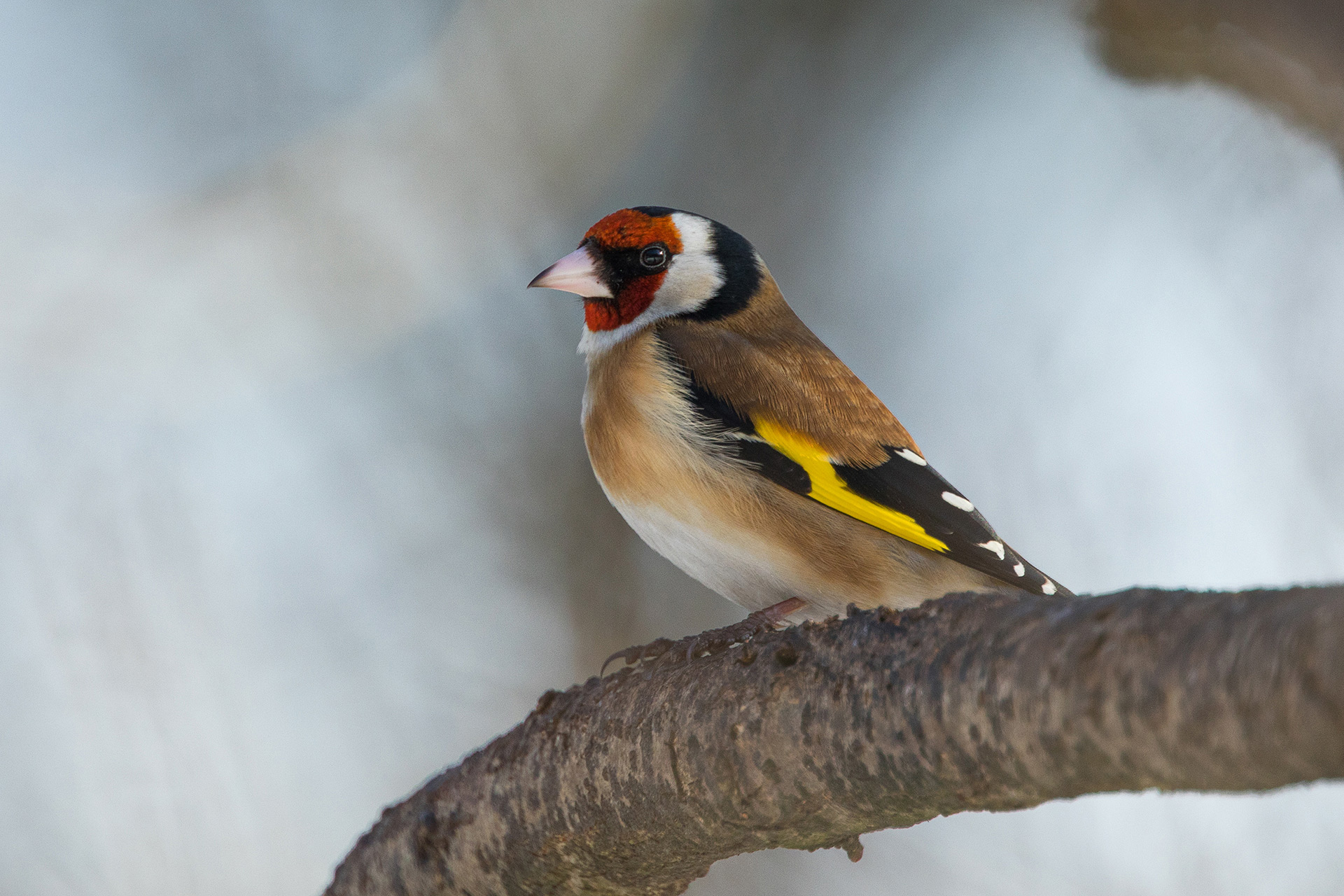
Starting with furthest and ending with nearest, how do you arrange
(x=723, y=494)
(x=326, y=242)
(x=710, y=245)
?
(x=326, y=242) → (x=710, y=245) → (x=723, y=494)

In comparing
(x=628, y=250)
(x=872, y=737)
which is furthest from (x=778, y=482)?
(x=872, y=737)

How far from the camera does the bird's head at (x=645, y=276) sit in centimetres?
323

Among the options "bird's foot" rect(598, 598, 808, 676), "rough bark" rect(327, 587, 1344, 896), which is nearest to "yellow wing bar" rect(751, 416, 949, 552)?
"bird's foot" rect(598, 598, 808, 676)

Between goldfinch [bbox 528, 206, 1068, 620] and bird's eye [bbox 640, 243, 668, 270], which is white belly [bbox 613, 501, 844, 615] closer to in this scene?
goldfinch [bbox 528, 206, 1068, 620]

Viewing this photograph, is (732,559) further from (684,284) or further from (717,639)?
(684,284)

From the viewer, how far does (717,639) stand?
235 centimetres

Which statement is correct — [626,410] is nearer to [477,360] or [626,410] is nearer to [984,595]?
[984,595]

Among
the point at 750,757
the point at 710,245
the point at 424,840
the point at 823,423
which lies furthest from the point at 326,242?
the point at 750,757

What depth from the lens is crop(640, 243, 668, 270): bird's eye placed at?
3295 millimetres

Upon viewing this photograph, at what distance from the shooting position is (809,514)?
264 cm

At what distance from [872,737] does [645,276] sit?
202 centimetres

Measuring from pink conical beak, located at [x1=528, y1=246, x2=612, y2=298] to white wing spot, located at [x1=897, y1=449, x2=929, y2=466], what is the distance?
102cm

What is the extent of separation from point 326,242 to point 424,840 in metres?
3.70

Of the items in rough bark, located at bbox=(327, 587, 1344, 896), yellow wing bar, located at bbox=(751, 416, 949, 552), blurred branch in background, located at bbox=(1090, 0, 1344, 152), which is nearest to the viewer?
rough bark, located at bbox=(327, 587, 1344, 896)
